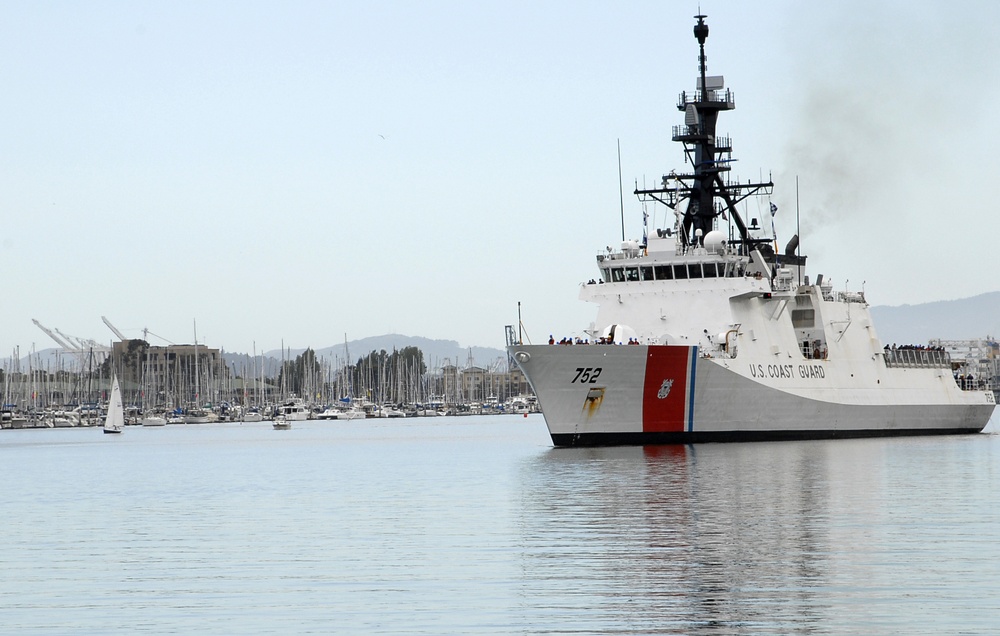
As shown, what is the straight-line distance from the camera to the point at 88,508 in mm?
27797

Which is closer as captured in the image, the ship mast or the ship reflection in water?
the ship reflection in water

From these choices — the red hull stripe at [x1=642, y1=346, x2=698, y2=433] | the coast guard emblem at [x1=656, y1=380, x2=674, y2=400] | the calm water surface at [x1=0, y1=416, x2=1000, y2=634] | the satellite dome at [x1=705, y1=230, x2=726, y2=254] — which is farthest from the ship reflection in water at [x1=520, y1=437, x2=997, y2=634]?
the satellite dome at [x1=705, y1=230, x2=726, y2=254]

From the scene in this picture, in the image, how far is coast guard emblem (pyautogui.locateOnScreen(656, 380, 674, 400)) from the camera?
4081 cm

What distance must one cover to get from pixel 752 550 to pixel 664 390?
2370 centimetres

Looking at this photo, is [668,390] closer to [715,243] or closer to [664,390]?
[664,390]

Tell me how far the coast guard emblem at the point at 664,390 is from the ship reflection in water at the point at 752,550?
8230mm

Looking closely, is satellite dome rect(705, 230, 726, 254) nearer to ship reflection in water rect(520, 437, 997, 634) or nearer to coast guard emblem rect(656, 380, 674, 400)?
coast guard emblem rect(656, 380, 674, 400)

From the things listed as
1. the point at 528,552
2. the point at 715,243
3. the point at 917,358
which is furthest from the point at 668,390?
the point at 528,552

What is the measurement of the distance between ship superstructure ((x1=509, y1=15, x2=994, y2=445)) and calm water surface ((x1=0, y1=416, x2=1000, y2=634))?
6.08 m

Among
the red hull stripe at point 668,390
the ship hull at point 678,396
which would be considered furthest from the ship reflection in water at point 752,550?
the red hull stripe at point 668,390

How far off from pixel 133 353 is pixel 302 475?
161m

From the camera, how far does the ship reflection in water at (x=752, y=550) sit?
13.1m

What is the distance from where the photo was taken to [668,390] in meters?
41.1

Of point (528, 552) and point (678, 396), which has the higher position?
point (678, 396)
